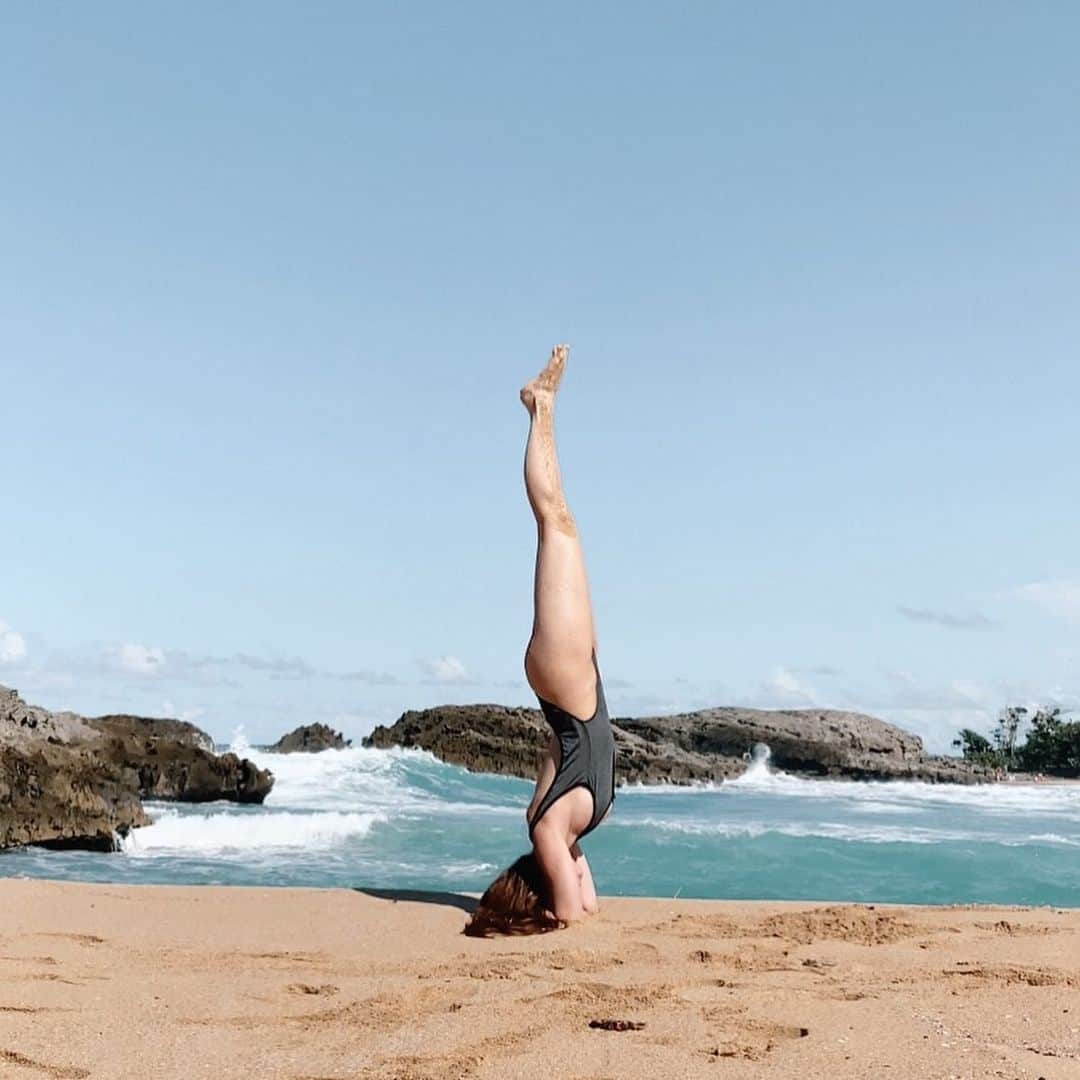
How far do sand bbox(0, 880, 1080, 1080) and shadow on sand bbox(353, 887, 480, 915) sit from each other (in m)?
0.17

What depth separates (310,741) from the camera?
1457 inches

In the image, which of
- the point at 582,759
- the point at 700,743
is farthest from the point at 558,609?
the point at 700,743

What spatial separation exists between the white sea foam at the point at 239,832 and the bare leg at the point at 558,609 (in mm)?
8542

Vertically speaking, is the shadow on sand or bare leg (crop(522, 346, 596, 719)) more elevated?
bare leg (crop(522, 346, 596, 719))

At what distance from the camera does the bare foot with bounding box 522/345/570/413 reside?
7.68m

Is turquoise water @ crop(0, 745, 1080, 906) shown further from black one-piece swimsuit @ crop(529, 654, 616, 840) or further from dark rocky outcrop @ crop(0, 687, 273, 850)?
black one-piece swimsuit @ crop(529, 654, 616, 840)

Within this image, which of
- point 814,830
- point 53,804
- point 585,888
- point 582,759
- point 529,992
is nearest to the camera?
point 529,992

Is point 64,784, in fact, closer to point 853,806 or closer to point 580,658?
point 580,658

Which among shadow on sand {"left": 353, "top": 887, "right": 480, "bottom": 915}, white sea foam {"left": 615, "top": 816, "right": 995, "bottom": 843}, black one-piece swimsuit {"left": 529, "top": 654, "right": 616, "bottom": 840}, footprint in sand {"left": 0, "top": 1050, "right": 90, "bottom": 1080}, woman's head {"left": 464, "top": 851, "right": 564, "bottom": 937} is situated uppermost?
black one-piece swimsuit {"left": 529, "top": 654, "right": 616, "bottom": 840}

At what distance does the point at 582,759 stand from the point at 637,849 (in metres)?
9.33

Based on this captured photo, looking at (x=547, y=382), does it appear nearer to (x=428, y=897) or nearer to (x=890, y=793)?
(x=428, y=897)

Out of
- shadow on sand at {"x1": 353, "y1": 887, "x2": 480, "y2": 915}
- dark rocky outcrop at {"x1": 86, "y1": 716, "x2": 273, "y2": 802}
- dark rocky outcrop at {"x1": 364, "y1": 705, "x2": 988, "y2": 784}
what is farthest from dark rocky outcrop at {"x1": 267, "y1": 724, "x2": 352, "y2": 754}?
shadow on sand at {"x1": 353, "y1": 887, "x2": 480, "y2": 915}

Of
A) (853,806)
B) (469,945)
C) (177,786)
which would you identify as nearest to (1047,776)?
(853,806)

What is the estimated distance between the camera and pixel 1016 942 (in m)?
5.98
